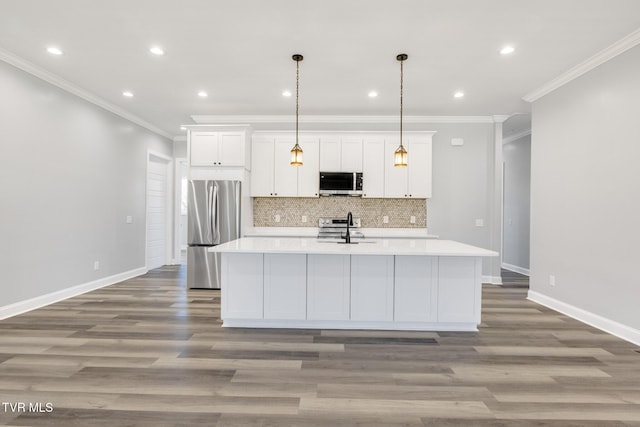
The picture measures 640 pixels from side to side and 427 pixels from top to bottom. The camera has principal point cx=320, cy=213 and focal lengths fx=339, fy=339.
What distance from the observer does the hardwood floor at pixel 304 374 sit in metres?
2.00

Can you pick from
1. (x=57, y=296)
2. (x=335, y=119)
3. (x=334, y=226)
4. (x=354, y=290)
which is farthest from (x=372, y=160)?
(x=57, y=296)

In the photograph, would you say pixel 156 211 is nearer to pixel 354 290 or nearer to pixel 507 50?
pixel 354 290

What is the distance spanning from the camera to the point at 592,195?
3691mm

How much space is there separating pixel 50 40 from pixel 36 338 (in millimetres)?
2893

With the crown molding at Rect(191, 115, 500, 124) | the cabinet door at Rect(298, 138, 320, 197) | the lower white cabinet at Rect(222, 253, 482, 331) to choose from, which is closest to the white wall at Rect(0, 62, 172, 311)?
the crown molding at Rect(191, 115, 500, 124)

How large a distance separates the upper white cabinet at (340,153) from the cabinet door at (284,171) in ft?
1.72

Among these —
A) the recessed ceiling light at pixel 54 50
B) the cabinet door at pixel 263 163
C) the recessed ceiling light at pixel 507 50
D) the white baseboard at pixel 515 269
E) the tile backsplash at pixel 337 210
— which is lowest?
the white baseboard at pixel 515 269

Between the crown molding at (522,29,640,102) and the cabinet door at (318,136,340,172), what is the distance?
2823 mm

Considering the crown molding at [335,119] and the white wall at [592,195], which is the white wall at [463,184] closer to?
the crown molding at [335,119]

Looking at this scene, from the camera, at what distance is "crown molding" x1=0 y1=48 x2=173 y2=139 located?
3736 mm

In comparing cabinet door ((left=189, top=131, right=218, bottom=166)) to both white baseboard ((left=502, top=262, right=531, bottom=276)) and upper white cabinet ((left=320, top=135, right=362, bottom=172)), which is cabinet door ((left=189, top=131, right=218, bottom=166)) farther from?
white baseboard ((left=502, top=262, right=531, bottom=276))

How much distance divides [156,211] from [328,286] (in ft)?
16.7

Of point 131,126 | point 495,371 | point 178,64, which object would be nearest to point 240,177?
point 178,64

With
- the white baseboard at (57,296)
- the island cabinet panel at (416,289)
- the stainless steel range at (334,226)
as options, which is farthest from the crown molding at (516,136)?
the white baseboard at (57,296)
